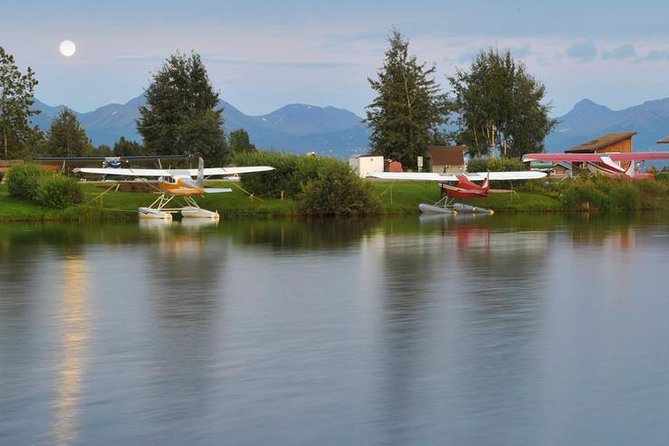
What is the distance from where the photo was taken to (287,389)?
1348 centimetres

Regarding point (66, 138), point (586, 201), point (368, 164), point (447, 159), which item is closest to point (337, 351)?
point (586, 201)

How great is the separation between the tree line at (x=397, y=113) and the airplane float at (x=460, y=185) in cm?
2024

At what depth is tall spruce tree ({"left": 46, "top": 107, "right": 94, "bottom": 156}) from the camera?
355ft

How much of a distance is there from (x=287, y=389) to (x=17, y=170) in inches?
2052

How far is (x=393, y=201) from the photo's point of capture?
67.3m

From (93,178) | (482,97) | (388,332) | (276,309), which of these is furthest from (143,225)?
(482,97)

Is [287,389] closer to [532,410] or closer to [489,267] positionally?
[532,410]

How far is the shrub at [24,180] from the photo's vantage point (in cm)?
6116

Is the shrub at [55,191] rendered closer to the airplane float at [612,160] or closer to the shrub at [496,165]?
the shrub at [496,165]

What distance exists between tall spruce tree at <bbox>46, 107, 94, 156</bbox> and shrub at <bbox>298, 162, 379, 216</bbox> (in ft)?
170

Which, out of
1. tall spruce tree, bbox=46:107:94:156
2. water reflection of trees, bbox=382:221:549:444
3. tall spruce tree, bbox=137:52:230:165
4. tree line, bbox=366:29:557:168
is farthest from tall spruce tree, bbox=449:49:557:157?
water reflection of trees, bbox=382:221:549:444

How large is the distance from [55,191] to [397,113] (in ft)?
122

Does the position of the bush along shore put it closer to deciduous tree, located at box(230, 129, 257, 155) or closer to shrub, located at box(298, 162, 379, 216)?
shrub, located at box(298, 162, 379, 216)

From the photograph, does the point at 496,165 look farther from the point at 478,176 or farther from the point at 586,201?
the point at 586,201
